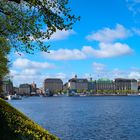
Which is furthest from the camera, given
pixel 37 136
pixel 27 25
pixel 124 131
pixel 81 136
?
pixel 124 131

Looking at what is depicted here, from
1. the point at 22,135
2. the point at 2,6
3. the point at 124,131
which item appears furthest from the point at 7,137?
the point at 124,131

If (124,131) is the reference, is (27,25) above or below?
above

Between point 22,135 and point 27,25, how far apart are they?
6713 millimetres

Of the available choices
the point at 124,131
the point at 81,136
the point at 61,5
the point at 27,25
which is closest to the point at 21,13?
the point at 27,25

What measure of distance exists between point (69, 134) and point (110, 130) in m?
10.4

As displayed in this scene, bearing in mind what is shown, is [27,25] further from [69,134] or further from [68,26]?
[69,134]

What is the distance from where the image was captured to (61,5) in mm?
19078

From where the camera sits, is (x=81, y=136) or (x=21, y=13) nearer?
(x=21, y=13)

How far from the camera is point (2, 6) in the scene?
70.0ft

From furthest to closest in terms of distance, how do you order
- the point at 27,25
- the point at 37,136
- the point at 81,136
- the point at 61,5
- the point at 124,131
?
the point at 124,131
the point at 81,136
the point at 37,136
the point at 27,25
the point at 61,5

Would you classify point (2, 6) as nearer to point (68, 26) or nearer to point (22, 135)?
point (68, 26)

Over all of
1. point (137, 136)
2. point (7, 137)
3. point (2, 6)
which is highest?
point (2, 6)

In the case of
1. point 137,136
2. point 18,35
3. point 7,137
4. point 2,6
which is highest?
point 2,6

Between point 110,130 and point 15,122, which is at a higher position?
point 15,122
